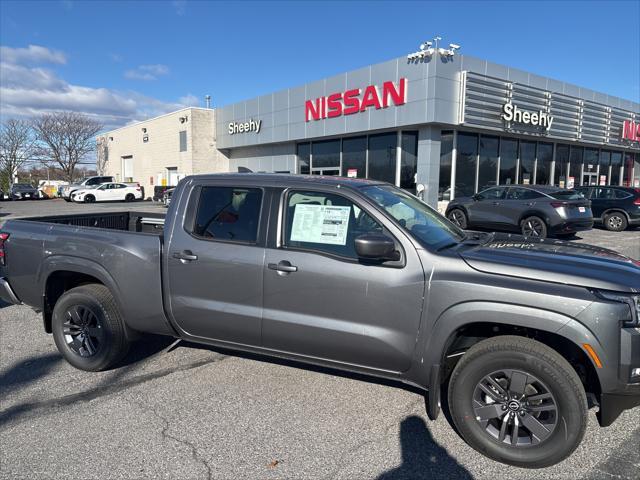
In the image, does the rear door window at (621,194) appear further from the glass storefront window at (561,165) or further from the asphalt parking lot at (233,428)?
the asphalt parking lot at (233,428)

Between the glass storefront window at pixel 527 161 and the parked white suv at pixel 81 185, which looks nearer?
the glass storefront window at pixel 527 161

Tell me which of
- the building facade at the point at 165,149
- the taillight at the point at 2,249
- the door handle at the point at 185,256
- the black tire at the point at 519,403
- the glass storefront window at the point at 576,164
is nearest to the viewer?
the black tire at the point at 519,403

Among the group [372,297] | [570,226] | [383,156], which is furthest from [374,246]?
[383,156]

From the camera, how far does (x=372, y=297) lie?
3.16 metres

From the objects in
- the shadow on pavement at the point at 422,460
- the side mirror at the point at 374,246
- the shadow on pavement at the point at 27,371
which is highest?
the side mirror at the point at 374,246

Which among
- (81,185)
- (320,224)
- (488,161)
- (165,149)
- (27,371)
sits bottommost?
(27,371)

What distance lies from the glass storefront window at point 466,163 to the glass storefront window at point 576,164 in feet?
25.7

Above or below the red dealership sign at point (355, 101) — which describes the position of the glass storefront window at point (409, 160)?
below

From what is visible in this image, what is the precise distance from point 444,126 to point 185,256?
16.3 metres

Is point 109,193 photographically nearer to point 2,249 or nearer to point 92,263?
point 2,249

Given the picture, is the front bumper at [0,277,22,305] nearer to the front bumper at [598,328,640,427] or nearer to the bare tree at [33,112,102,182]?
the front bumper at [598,328,640,427]

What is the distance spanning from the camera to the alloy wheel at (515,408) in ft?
9.29

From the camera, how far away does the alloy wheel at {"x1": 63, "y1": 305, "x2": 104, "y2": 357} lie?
4.18 m

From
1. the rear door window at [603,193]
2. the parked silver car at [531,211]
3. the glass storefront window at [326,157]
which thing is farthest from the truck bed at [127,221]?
the glass storefront window at [326,157]
